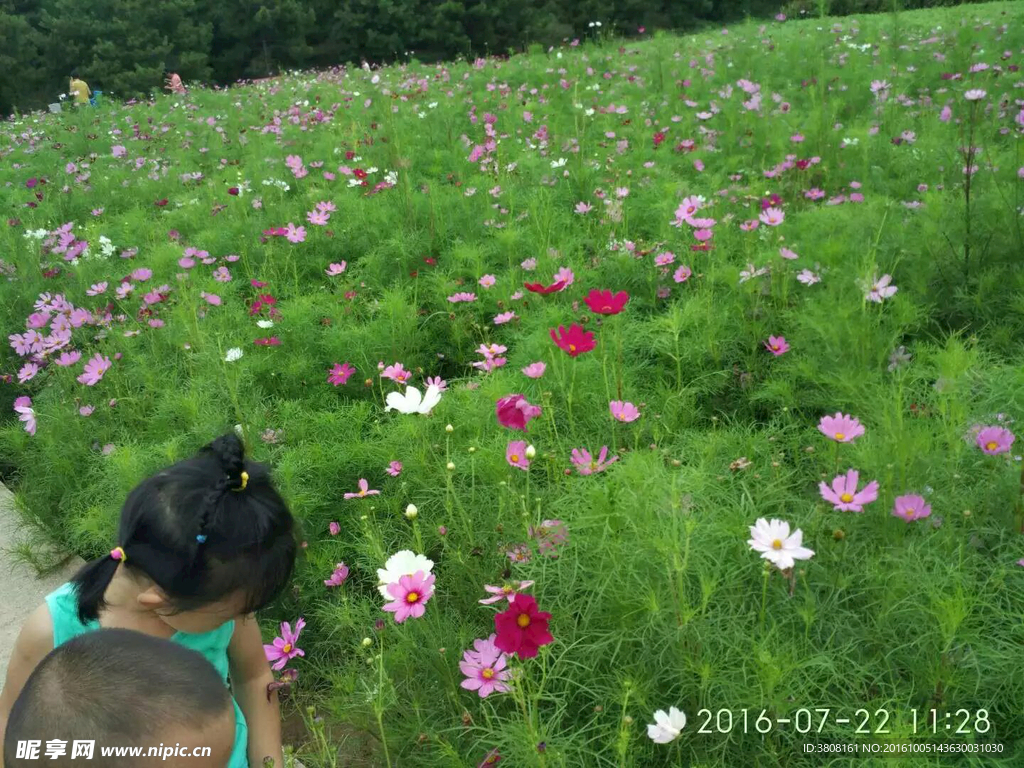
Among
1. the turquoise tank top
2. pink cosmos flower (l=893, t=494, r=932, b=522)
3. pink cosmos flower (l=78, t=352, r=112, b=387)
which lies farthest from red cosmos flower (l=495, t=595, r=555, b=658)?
pink cosmos flower (l=78, t=352, r=112, b=387)

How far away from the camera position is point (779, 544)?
1244mm

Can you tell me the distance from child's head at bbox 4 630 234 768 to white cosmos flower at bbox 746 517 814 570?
0.83 m

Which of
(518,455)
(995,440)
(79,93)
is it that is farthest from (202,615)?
(79,93)

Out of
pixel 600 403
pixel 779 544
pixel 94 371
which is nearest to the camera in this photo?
pixel 779 544

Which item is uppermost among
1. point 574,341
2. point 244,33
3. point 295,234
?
point 574,341

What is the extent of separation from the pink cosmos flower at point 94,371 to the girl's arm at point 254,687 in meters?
1.42

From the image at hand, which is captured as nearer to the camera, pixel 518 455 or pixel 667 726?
pixel 667 726

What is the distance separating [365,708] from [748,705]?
0.77 meters

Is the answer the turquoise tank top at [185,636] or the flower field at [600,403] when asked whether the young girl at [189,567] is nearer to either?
the turquoise tank top at [185,636]

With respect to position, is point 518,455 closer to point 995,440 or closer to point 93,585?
point 93,585

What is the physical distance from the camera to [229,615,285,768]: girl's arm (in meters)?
1.57

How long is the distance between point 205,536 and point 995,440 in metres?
1.50

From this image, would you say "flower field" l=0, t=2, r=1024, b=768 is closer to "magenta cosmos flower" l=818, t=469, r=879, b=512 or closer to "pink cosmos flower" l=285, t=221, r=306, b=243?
"magenta cosmos flower" l=818, t=469, r=879, b=512

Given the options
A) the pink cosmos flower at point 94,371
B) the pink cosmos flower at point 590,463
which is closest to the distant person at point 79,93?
the pink cosmos flower at point 94,371
